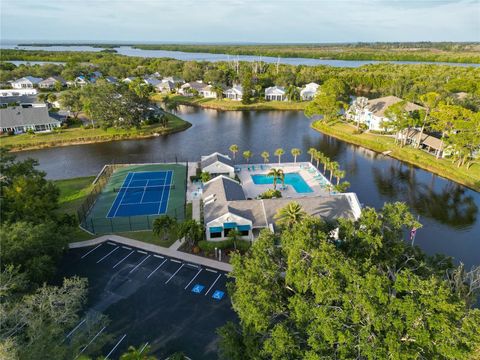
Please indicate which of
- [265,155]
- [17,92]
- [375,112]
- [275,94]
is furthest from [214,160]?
[17,92]

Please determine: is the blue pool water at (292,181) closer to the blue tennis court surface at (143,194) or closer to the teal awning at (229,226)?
the blue tennis court surface at (143,194)

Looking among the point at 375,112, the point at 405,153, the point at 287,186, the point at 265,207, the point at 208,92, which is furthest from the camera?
the point at 208,92

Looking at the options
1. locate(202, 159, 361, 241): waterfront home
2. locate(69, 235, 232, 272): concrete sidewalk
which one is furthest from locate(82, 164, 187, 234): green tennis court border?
locate(202, 159, 361, 241): waterfront home

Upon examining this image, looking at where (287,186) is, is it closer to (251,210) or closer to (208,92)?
(251,210)

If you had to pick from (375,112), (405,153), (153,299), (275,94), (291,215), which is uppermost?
(275,94)

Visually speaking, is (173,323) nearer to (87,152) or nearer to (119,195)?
(119,195)

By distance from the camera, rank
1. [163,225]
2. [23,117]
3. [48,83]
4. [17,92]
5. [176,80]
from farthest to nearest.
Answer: [176,80] → [48,83] → [17,92] → [23,117] → [163,225]

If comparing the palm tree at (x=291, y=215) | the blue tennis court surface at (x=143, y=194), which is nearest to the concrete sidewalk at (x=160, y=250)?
the blue tennis court surface at (x=143, y=194)
